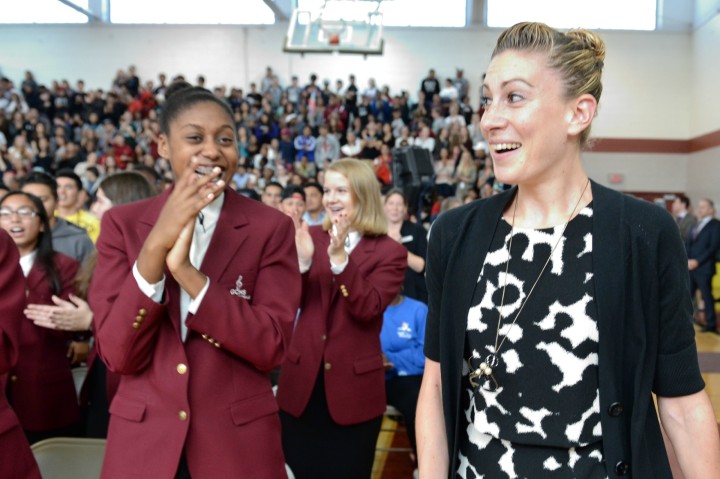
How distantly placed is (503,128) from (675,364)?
0.54m

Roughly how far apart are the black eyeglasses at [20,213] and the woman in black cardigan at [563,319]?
Answer: 7.53 feet

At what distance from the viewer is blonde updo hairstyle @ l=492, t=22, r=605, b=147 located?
1.33m

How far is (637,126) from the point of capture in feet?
60.5

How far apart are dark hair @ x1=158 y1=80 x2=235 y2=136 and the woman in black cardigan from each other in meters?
0.75

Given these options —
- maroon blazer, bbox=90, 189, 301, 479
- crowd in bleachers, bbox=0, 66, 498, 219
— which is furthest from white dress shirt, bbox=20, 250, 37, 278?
crowd in bleachers, bbox=0, 66, 498, 219

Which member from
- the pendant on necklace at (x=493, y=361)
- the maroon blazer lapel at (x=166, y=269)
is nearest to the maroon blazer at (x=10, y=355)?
the maroon blazer lapel at (x=166, y=269)

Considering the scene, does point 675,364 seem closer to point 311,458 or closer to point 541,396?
point 541,396

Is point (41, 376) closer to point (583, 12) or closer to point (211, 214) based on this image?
point (211, 214)

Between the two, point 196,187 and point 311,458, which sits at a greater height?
point 196,187

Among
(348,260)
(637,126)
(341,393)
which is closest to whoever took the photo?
(348,260)

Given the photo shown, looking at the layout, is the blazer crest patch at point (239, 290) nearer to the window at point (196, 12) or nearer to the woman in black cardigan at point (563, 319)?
the woman in black cardigan at point (563, 319)

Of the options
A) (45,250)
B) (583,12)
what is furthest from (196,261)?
(583,12)

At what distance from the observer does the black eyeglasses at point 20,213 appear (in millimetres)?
3023

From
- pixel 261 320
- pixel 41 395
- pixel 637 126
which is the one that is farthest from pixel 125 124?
pixel 261 320
